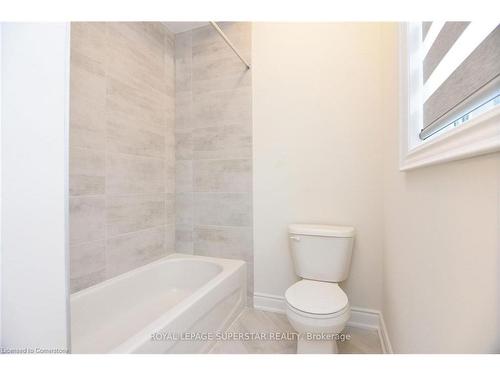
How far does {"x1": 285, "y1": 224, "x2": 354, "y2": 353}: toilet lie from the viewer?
3.49 ft

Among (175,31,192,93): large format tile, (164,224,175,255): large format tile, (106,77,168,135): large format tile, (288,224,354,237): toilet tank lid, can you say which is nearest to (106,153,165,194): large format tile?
(106,77,168,135): large format tile

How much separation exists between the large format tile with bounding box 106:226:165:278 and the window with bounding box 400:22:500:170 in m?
1.68

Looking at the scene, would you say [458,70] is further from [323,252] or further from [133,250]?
[133,250]

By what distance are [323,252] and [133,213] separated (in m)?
1.33

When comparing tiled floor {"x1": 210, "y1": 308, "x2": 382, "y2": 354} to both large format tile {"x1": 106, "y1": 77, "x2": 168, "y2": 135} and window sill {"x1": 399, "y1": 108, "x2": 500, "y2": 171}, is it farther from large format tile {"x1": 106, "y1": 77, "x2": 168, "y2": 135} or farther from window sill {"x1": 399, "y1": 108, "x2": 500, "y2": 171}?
large format tile {"x1": 106, "y1": 77, "x2": 168, "y2": 135}

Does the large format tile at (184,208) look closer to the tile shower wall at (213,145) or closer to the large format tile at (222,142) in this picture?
the tile shower wall at (213,145)

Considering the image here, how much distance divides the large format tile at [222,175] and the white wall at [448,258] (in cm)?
102

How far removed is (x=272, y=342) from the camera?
4.50 ft

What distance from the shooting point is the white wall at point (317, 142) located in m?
1.52

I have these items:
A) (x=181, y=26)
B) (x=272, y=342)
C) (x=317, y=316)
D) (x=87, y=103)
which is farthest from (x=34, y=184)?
(x=181, y=26)

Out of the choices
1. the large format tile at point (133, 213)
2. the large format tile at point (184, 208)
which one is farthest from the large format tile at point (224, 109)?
the large format tile at point (133, 213)
